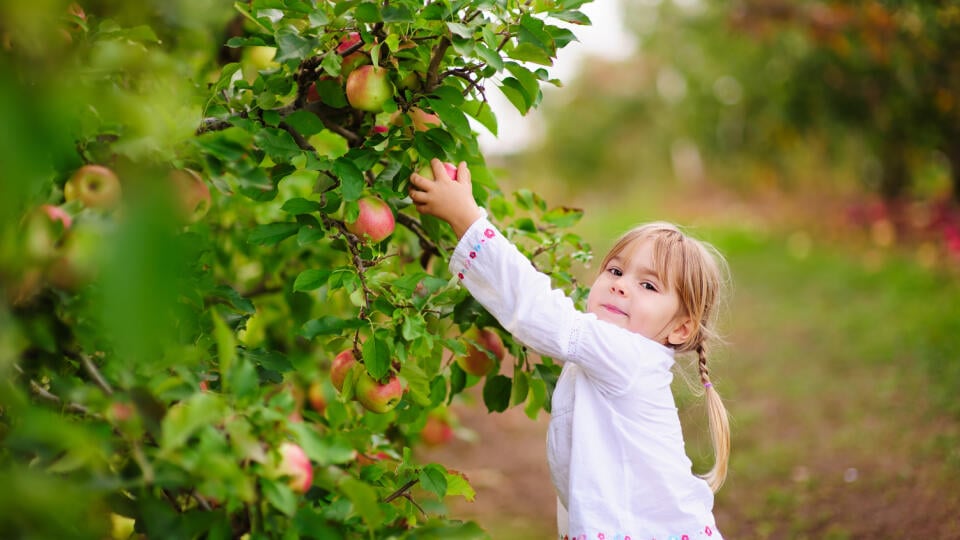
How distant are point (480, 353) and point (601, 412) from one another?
0.29 meters

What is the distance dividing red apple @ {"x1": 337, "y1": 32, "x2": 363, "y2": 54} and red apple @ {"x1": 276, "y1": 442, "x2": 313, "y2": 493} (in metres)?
0.67

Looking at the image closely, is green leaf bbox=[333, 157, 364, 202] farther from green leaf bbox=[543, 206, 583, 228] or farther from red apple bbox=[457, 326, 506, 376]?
green leaf bbox=[543, 206, 583, 228]

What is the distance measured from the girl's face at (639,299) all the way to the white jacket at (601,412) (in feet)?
0.19

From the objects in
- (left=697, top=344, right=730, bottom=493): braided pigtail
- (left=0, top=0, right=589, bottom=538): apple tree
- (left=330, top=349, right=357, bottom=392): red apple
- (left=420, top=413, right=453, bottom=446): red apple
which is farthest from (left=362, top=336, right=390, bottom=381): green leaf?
(left=420, top=413, right=453, bottom=446): red apple

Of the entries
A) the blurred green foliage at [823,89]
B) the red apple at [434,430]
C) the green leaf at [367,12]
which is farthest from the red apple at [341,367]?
the blurred green foliage at [823,89]

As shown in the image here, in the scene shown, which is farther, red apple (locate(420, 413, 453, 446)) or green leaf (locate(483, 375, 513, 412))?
red apple (locate(420, 413, 453, 446))

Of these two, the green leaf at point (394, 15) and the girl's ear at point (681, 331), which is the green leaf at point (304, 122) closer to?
the green leaf at point (394, 15)

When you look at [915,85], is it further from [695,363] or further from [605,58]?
[605,58]

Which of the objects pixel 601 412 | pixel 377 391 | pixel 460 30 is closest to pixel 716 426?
pixel 601 412

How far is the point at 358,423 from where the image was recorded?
1.80 metres

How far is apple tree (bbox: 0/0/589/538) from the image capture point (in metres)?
0.58

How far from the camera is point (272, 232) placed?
1438 millimetres

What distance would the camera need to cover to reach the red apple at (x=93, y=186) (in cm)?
132

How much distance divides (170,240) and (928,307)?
5.34 metres
